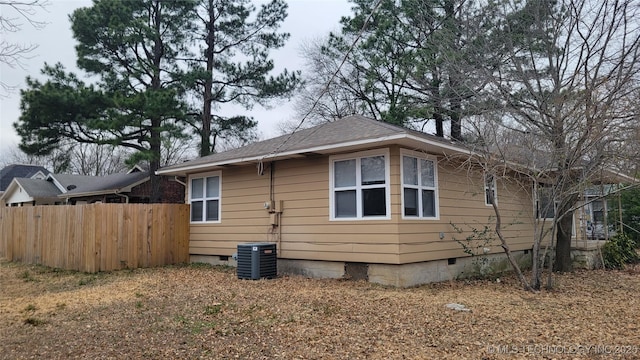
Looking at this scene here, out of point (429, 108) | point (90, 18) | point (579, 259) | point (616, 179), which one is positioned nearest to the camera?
point (616, 179)

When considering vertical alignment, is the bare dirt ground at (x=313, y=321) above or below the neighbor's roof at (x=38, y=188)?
below

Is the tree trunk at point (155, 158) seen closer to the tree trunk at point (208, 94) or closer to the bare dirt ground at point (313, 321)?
the tree trunk at point (208, 94)

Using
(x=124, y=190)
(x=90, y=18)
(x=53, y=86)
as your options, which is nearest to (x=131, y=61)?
(x=90, y=18)

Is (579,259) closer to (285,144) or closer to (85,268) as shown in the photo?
(285,144)

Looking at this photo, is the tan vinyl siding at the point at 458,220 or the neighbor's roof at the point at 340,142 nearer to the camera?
the neighbor's roof at the point at 340,142

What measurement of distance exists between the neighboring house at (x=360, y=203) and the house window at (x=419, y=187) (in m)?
0.02

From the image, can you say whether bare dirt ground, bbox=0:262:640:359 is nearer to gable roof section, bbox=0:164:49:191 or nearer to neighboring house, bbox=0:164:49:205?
neighboring house, bbox=0:164:49:205

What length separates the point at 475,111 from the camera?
891 centimetres

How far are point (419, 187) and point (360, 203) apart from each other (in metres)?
1.17

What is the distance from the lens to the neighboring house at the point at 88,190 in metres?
19.5

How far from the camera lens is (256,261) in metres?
8.58

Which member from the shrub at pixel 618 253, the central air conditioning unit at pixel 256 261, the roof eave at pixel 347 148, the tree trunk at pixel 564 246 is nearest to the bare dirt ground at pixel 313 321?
the central air conditioning unit at pixel 256 261

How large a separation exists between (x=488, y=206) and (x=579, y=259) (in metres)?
3.01

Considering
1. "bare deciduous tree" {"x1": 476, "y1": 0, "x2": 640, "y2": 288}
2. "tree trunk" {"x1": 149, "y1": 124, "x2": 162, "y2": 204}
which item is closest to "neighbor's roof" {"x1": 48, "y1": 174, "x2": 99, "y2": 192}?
"tree trunk" {"x1": 149, "y1": 124, "x2": 162, "y2": 204}
